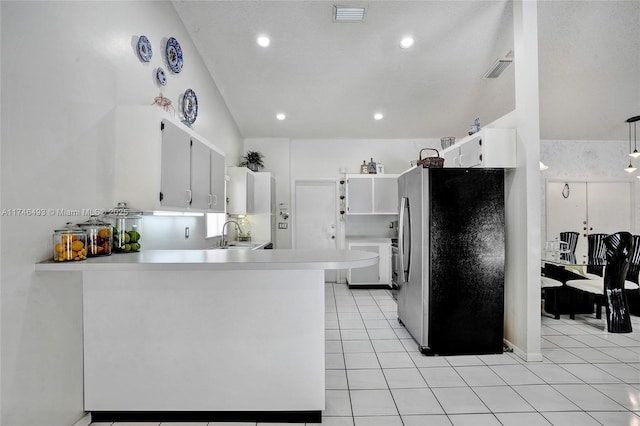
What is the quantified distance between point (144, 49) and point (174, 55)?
21.8 inches

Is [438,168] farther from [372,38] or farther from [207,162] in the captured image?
[207,162]

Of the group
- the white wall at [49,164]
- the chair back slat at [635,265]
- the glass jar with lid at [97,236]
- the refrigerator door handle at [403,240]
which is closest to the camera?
the white wall at [49,164]


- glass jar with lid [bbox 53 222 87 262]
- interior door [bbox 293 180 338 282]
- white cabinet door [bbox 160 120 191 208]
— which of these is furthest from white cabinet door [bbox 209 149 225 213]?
interior door [bbox 293 180 338 282]

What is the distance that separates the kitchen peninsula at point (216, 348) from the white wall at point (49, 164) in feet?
0.93

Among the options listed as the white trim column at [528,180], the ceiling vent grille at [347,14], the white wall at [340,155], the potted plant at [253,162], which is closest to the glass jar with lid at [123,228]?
the ceiling vent grille at [347,14]

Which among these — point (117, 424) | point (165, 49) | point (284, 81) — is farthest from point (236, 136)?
point (117, 424)

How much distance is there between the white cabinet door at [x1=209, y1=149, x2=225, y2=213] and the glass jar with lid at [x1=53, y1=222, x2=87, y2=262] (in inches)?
51.3

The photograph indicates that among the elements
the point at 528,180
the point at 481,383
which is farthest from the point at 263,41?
the point at 481,383

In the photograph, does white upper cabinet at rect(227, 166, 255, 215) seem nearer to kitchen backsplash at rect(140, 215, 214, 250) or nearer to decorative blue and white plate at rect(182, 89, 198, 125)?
kitchen backsplash at rect(140, 215, 214, 250)

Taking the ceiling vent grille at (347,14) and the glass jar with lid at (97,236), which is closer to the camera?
the glass jar with lid at (97,236)

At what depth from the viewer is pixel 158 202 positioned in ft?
6.92

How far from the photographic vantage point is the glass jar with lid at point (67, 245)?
1.75 m

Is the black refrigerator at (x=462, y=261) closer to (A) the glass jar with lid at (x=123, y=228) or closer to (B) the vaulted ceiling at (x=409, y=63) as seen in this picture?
(B) the vaulted ceiling at (x=409, y=63)

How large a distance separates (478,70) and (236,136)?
3.80m
